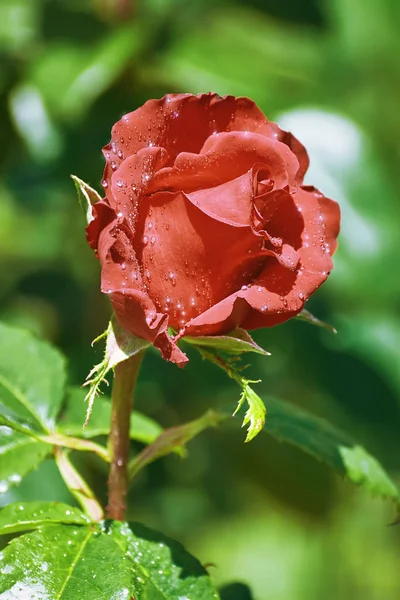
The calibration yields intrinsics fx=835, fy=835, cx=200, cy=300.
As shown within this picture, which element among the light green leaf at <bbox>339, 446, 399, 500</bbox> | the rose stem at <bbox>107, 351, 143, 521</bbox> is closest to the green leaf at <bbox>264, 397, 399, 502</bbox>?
the light green leaf at <bbox>339, 446, 399, 500</bbox>

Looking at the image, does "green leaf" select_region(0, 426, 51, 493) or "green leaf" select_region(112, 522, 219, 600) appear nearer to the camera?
"green leaf" select_region(112, 522, 219, 600)

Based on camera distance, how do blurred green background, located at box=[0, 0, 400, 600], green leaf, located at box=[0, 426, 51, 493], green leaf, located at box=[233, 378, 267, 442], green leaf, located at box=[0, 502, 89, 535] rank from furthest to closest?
1. blurred green background, located at box=[0, 0, 400, 600]
2. green leaf, located at box=[0, 426, 51, 493]
3. green leaf, located at box=[0, 502, 89, 535]
4. green leaf, located at box=[233, 378, 267, 442]

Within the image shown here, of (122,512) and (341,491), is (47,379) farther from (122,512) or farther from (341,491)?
(341,491)

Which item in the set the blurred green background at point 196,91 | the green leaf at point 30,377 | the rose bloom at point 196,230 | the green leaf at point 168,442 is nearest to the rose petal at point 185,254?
the rose bloom at point 196,230

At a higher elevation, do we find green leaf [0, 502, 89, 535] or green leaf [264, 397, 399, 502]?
green leaf [264, 397, 399, 502]

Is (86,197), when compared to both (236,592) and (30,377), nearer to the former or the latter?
(30,377)

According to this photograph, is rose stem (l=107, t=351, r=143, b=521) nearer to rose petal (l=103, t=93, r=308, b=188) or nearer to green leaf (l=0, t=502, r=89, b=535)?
green leaf (l=0, t=502, r=89, b=535)

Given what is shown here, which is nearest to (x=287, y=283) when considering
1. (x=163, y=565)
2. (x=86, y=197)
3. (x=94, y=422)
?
(x=86, y=197)

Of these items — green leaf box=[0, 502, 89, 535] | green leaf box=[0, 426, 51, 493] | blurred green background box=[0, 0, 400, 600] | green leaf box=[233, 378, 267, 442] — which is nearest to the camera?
green leaf box=[233, 378, 267, 442]
